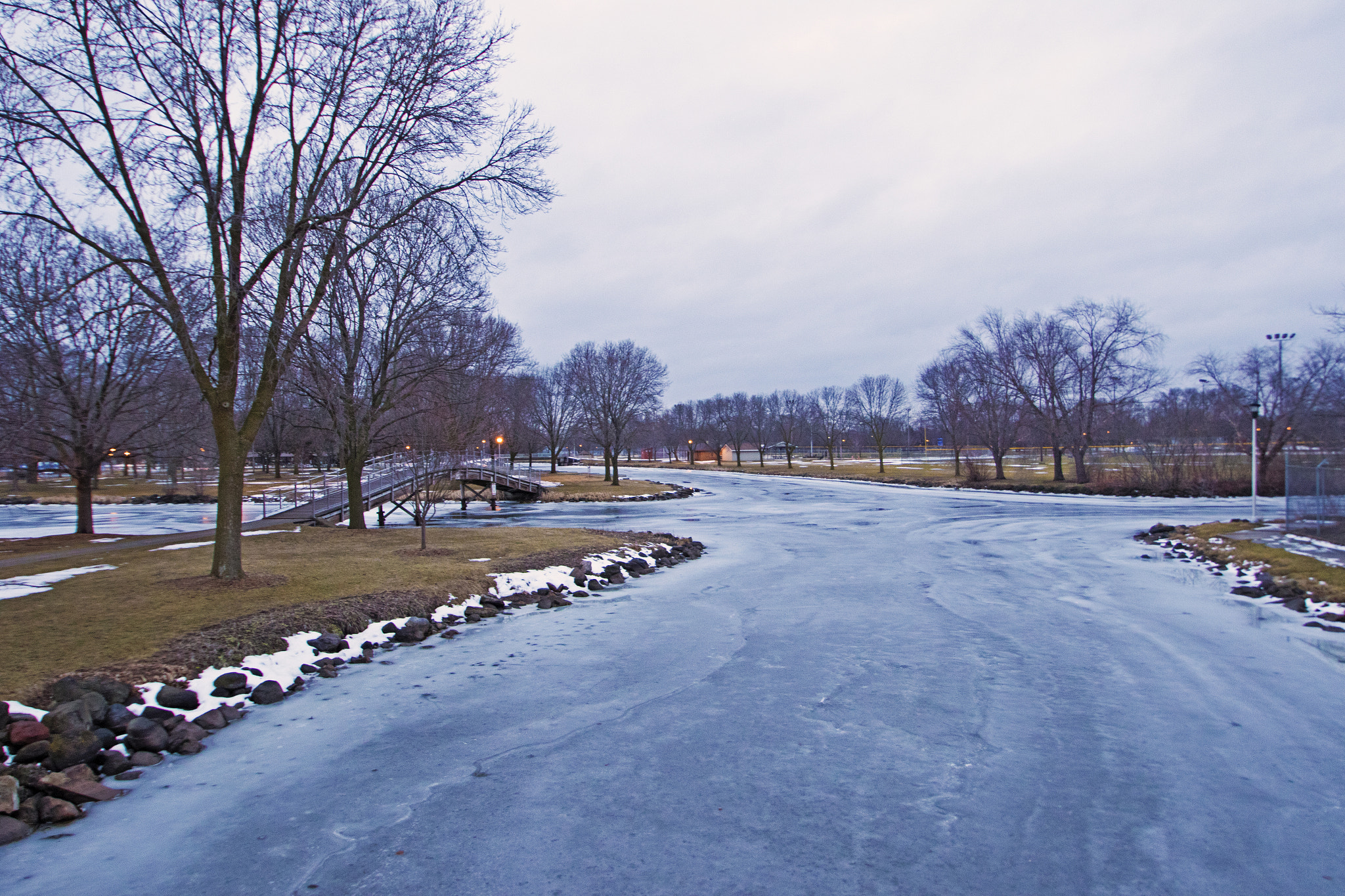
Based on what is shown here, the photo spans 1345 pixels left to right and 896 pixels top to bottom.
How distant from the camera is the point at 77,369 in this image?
2159 cm

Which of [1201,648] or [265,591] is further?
[265,591]

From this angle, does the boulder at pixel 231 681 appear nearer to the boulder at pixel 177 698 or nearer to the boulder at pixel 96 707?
the boulder at pixel 177 698

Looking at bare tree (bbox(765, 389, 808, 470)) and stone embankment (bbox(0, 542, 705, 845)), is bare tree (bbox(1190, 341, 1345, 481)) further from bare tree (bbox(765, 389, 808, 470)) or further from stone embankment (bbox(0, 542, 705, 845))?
bare tree (bbox(765, 389, 808, 470))

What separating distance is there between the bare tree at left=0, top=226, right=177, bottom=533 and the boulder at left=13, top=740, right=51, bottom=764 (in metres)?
15.3

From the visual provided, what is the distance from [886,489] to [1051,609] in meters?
36.4

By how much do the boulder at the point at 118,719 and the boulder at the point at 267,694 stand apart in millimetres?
1293

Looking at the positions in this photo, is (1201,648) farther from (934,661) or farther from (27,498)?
(27,498)

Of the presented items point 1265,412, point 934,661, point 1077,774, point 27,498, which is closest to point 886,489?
point 1265,412

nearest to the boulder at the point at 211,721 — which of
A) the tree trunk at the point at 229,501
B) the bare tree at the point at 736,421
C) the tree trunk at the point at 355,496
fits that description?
the tree trunk at the point at 229,501

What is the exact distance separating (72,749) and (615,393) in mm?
51603

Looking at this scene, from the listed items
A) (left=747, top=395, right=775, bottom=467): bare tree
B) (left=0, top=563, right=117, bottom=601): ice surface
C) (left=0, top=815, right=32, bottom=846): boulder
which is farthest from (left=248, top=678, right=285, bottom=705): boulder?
(left=747, top=395, right=775, bottom=467): bare tree

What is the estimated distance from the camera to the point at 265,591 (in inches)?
466

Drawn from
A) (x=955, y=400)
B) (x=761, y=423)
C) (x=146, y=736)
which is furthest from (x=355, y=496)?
(x=761, y=423)

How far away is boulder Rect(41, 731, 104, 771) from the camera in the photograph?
5980mm
